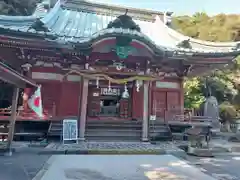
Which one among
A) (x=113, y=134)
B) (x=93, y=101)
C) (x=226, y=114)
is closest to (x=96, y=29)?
(x=93, y=101)

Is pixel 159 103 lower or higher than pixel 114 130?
higher

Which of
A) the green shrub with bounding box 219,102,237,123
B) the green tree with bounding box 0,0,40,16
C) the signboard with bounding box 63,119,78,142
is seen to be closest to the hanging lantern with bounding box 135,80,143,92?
the signboard with bounding box 63,119,78,142

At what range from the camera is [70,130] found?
8.59 metres

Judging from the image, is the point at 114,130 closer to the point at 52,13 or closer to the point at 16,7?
the point at 52,13

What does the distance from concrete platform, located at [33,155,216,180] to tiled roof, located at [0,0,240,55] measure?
4.42m

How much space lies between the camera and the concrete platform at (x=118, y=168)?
16.2 feet

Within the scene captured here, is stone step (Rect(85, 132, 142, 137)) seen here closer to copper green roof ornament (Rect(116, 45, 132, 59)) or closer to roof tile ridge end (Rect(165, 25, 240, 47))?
copper green roof ornament (Rect(116, 45, 132, 59))

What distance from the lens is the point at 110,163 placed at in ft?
20.1

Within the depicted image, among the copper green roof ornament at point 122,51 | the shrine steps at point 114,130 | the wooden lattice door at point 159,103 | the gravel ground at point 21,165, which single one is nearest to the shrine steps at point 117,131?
the shrine steps at point 114,130

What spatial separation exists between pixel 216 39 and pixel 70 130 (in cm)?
1563

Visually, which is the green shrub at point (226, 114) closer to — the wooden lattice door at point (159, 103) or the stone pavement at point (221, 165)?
the wooden lattice door at point (159, 103)

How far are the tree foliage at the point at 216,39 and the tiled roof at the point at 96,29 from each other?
4.09 metres

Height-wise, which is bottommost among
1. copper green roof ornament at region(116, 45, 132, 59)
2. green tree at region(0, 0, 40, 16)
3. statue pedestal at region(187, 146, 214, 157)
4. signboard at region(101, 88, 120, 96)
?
statue pedestal at region(187, 146, 214, 157)

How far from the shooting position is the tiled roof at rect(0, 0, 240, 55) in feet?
29.5
